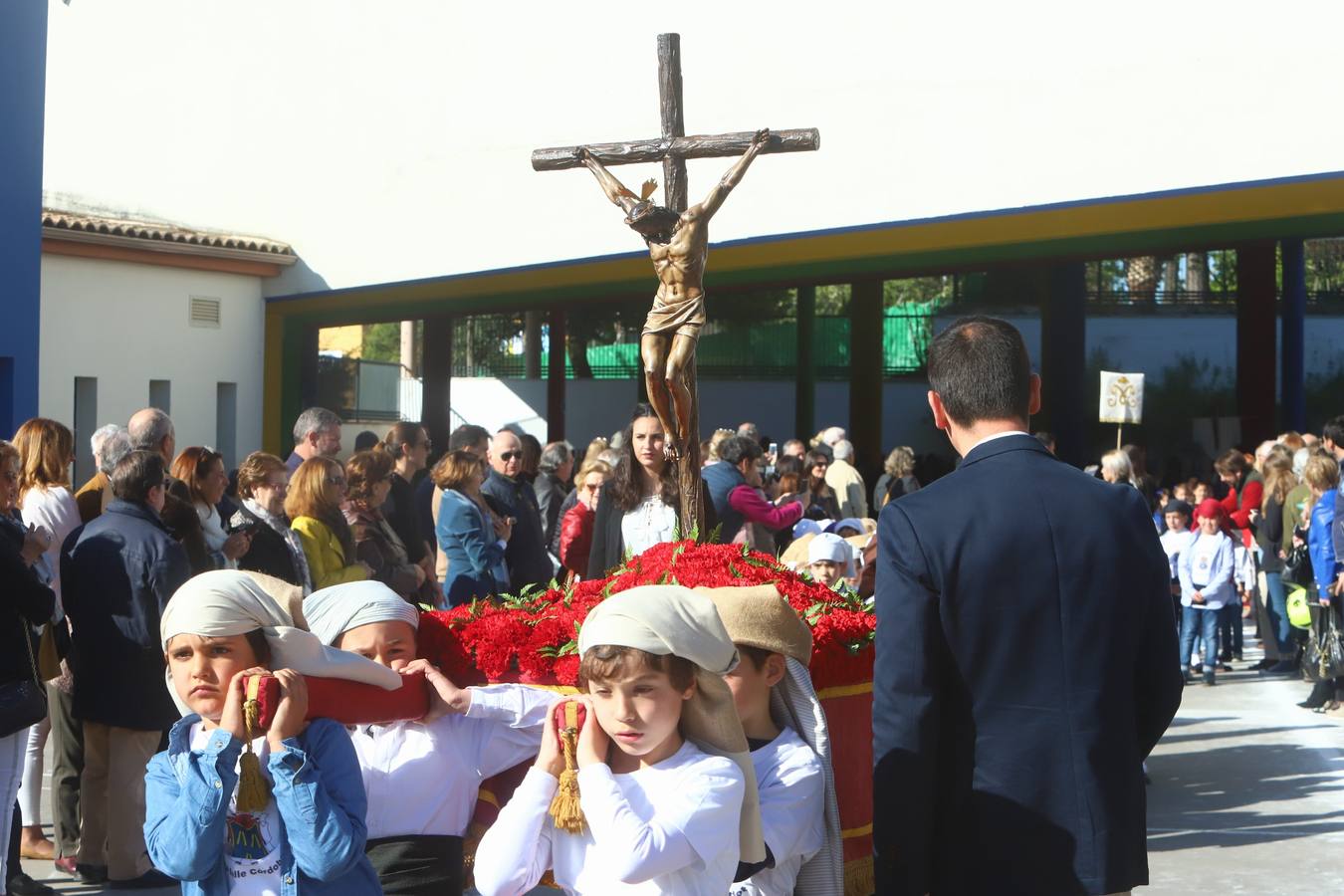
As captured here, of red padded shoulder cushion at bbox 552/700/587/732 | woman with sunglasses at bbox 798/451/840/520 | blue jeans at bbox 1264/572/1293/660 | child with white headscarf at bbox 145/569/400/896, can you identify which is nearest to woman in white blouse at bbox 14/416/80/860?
child with white headscarf at bbox 145/569/400/896

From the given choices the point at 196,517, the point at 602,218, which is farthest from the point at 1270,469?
the point at 196,517

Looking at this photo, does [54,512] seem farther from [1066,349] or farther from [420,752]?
[1066,349]

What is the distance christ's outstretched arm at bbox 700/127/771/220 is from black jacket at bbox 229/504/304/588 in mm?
2311

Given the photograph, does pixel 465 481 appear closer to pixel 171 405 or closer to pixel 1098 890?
pixel 1098 890

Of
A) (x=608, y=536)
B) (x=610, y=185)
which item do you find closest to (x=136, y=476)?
(x=608, y=536)

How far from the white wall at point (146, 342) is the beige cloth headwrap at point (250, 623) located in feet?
41.2

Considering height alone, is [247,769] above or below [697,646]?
below

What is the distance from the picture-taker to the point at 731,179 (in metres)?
7.35

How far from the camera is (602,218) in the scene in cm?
1426

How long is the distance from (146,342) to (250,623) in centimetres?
1391

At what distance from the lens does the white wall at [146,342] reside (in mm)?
15469

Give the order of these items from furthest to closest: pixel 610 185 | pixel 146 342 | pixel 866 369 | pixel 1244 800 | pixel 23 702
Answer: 1. pixel 866 369
2. pixel 146 342
3. pixel 1244 800
4. pixel 610 185
5. pixel 23 702

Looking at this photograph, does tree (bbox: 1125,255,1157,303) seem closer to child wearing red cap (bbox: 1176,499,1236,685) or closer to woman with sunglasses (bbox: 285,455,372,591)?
child wearing red cap (bbox: 1176,499,1236,685)

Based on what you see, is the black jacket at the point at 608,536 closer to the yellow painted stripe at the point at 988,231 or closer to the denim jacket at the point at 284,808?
the denim jacket at the point at 284,808
